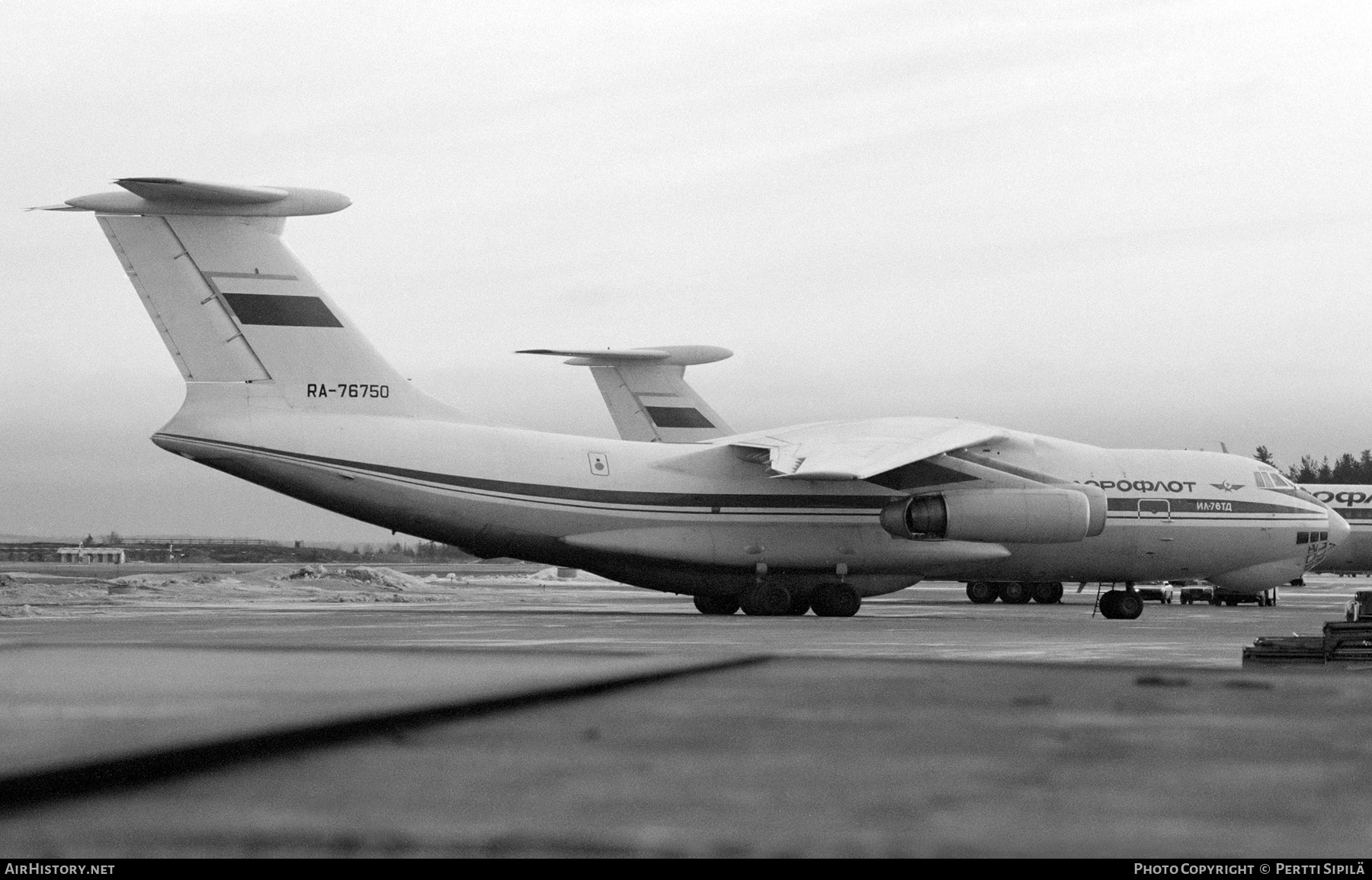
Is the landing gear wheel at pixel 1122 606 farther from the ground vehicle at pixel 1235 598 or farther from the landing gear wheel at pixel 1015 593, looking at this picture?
the landing gear wheel at pixel 1015 593

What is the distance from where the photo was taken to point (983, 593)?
3906 centimetres

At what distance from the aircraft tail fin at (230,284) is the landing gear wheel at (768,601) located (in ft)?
25.0

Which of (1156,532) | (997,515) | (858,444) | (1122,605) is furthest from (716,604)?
(1156,532)

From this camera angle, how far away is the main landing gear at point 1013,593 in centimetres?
3838

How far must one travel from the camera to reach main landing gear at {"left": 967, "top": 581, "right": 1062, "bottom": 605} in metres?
38.4

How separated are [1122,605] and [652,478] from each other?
9.20 metres

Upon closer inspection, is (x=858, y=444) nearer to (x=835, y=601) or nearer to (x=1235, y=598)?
(x=835, y=601)

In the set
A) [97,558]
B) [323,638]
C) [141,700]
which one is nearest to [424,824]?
[141,700]

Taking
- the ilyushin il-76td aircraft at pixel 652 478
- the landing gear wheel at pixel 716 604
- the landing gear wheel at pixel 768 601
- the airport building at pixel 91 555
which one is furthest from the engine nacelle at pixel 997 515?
the airport building at pixel 91 555

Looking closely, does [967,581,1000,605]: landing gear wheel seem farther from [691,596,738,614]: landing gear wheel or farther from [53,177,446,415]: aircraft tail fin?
[53,177,446,415]: aircraft tail fin

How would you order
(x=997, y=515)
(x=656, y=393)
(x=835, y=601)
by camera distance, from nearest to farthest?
(x=997, y=515)
(x=835, y=601)
(x=656, y=393)

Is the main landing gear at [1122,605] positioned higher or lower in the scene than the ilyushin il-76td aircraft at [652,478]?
lower

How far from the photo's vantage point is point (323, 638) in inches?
563

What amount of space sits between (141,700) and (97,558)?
93.4 metres
